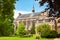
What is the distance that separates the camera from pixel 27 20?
10156cm

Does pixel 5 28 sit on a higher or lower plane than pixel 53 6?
lower

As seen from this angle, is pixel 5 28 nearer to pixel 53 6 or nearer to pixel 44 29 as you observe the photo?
pixel 44 29

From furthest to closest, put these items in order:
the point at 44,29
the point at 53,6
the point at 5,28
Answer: the point at 5,28 → the point at 44,29 → the point at 53,6

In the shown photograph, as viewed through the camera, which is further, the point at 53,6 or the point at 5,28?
the point at 5,28

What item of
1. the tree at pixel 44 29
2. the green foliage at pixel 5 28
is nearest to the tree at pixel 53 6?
the tree at pixel 44 29

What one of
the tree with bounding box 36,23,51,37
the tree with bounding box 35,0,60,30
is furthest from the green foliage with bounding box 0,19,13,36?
the tree with bounding box 35,0,60,30

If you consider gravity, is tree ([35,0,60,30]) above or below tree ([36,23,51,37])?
above

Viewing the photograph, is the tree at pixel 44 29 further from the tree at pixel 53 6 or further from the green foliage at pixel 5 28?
the tree at pixel 53 6

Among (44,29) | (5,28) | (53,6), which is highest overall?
(53,6)

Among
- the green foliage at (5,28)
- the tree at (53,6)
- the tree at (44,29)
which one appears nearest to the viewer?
the tree at (53,6)

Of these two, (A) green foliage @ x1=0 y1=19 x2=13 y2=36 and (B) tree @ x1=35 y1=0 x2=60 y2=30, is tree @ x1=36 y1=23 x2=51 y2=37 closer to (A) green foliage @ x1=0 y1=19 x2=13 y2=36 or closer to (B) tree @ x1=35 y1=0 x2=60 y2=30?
(A) green foliage @ x1=0 y1=19 x2=13 y2=36

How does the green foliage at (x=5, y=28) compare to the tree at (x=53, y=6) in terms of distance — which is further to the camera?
the green foliage at (x=5, y=28)

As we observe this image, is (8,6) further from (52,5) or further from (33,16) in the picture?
(33,16)

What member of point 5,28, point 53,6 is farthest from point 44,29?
point 53,6
